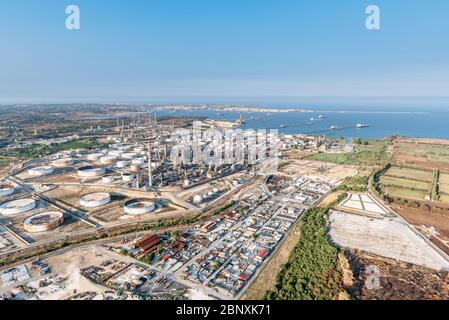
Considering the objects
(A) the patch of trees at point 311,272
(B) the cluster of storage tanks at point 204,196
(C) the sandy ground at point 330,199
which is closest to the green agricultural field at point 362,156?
(C) the sandy ground at point 330,199

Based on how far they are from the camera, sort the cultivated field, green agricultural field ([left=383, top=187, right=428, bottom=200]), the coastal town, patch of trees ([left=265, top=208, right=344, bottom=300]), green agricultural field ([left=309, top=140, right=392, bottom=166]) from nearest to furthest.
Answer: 1. patch of trees ([left=265, top=208, right=344, bottom=300])
2. the coastal town
3. green agricultural field ([left=383, top=187, right=428, bottom=200])
4. the cultivated field
5. green agricultural field ([left=309, top=140, right=392, bottom=166])

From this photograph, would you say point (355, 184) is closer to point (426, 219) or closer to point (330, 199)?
point (330, 199)

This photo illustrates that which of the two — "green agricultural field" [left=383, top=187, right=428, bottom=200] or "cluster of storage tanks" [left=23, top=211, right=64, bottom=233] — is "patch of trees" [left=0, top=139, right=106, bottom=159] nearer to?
"cluster of storage tanks" [left=23, top=211, right=64, bottom=233]

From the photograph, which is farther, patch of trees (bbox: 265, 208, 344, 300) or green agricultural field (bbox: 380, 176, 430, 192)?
green agricultural field (bbox: 380, 176, 430, 192)

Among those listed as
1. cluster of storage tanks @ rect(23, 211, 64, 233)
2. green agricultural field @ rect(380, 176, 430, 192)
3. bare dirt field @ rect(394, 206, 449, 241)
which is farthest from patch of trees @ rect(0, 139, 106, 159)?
bare dirt field @ rect(394, 206, 449, 241)

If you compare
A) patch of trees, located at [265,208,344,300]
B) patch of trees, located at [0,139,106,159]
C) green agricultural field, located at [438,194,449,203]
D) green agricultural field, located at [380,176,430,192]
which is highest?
patch of trees, located at [0,139,106,159]

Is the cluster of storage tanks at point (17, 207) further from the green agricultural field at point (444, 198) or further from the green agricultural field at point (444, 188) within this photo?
the green agricultural field at point (444, 188)
